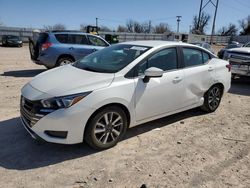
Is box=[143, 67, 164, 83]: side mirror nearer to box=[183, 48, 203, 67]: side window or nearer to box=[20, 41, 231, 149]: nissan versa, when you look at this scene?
box=[20, 41, 231, 149]: nissan versa

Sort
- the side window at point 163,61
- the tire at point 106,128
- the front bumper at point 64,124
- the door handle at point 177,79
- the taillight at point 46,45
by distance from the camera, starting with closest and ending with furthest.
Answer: the front bumper at point 64,124 < the tire at point 106,128 < the side window at point 163,61 < the door handle at point 177,79 < the taillight at point 46,45

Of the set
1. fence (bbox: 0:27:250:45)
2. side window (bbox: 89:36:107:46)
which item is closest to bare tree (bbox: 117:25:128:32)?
fence (bbox: 0:27:250:45)

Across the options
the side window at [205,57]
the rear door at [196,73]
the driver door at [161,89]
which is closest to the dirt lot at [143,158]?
the driver door at [161,89]

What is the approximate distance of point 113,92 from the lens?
3.74 meters

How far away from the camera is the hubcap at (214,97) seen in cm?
565

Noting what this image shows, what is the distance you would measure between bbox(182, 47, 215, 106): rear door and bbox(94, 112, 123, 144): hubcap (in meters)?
1.67

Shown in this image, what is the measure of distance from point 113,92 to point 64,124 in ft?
2.69

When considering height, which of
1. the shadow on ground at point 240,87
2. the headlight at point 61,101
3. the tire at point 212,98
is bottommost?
the shadow on ground at point 240,87

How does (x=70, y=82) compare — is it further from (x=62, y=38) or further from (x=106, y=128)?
(x=62, y=38)

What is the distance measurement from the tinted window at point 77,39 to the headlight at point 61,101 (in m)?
6.96

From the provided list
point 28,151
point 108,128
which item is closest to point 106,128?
point 108,128

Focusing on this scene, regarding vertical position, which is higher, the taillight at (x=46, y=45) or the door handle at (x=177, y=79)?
the taillight at (x=46, y=45)

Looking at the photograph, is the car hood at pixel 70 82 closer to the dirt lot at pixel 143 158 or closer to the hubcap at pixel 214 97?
the dirt lot at pixel 143 158

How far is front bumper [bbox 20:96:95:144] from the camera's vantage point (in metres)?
3.41
